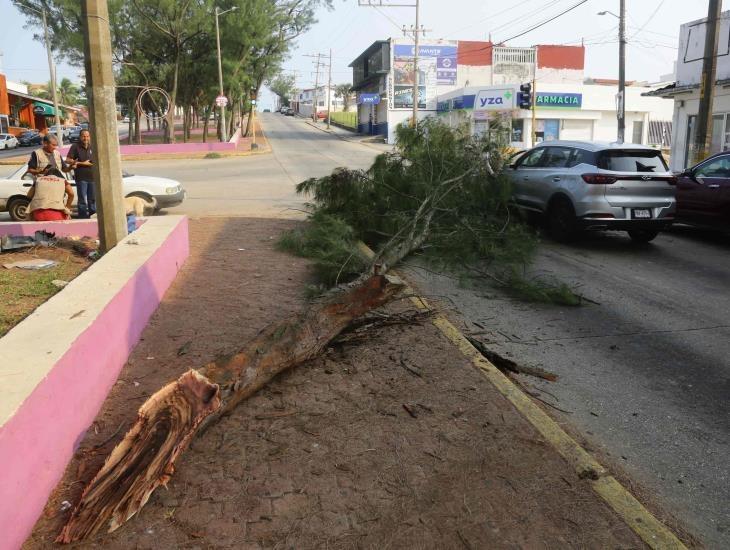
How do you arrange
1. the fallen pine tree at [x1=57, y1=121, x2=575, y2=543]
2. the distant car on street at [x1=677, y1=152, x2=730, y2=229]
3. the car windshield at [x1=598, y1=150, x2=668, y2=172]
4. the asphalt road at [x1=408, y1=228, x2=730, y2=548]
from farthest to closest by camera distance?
the distant car on street at [x1=677, y1=152, x2=730, y2=229], the car windshield at [x1=598, y1=150, x2=668, y2=172], the asphalt road at [x1=408, y1=228, x2=730, y2=548], the fallen pine tree at [x1=57, y1=121, x2=575, y2=543]

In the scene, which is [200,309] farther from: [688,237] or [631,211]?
[688,237]

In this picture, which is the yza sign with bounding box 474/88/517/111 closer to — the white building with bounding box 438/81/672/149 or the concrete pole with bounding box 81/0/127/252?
the white building with bounding box 438/81/672/149

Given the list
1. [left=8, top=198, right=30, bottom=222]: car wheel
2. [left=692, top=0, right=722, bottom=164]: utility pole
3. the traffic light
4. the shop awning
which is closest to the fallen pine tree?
[left=8, top=198, right=30, bottom=222]: car wheel

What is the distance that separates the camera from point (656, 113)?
50.8m

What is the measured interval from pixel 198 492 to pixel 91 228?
701 centimetres

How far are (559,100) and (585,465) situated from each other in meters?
47.6

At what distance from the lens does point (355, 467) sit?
3.55 m

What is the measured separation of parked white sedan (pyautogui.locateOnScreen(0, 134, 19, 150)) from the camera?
48812 millimetres

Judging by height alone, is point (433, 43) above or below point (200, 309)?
above

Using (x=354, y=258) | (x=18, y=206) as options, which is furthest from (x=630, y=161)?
(x=18, y=206)

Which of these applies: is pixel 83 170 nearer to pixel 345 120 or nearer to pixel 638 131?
pixel 638 131

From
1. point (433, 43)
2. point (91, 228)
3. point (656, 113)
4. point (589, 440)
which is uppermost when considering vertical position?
point (433, 43)

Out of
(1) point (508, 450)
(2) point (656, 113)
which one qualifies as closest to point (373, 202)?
(1) point (508, 450)

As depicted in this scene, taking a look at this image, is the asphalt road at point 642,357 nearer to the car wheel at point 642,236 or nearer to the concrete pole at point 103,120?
the car wheel at point 642,236
